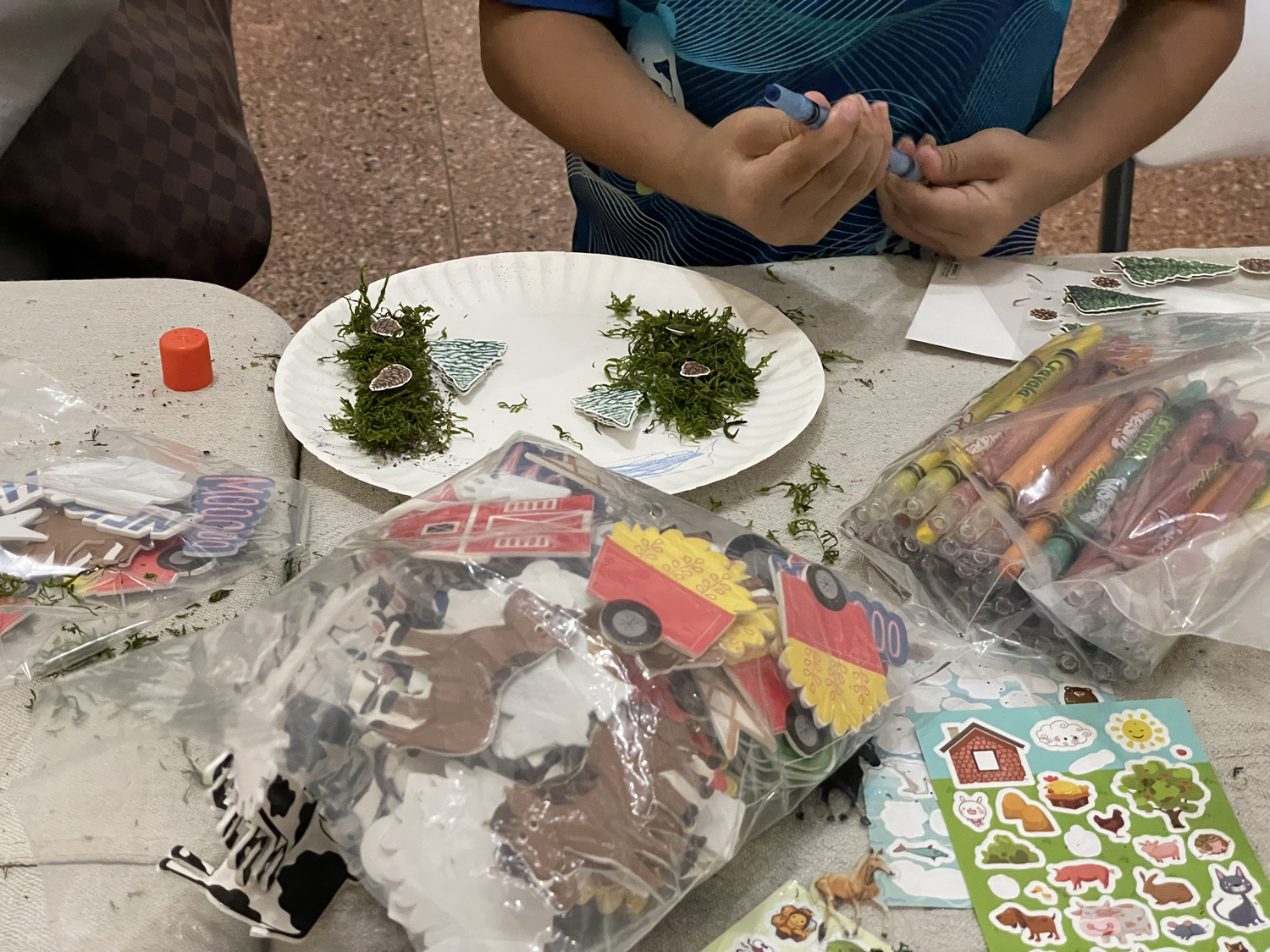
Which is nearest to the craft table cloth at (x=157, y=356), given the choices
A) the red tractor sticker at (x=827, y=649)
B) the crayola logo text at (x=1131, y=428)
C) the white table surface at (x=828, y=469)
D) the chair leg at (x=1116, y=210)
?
the white table surface at (x=828, y=469)

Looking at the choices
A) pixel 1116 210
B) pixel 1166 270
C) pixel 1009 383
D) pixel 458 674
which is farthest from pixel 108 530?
pixel 1116 210

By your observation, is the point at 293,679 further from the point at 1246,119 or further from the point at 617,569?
the point at 1246,119

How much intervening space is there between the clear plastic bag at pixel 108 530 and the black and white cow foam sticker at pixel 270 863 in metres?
0.19

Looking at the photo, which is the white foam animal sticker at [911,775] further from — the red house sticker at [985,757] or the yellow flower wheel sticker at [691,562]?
the yellow flower wheel sticker at [691,562]

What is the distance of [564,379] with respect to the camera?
870 mm

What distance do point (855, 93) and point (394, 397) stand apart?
513mm

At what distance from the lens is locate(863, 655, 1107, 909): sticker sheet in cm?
54

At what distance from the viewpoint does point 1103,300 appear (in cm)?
96

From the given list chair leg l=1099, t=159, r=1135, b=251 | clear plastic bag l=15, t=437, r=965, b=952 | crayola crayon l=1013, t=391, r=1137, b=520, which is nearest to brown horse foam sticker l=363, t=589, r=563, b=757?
clear plastic bag l=15, t=437, r=965, b=952

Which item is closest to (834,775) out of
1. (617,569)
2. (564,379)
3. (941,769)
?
(941,769)

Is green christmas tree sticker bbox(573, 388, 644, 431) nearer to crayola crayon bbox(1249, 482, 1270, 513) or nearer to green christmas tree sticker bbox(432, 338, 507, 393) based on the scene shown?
green christmas tree sticker bbox(432, 338, 507, 393)

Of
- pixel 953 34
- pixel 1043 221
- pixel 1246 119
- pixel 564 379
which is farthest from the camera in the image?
pixel 1043 221

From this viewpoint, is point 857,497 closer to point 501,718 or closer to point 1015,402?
point 1015,402

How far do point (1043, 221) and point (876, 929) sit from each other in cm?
227
